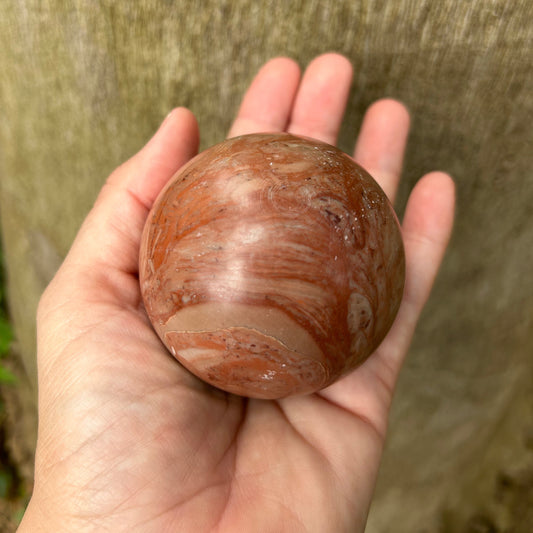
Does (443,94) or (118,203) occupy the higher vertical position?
(443,94)

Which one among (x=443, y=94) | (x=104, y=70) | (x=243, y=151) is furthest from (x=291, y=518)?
(x=104, y=70)

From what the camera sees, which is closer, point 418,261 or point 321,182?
point 321,182

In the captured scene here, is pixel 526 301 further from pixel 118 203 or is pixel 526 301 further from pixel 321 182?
pixel 118 203

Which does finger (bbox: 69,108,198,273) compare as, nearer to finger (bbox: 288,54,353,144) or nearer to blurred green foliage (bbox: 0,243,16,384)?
finger (bbox: 288,54,353,144)

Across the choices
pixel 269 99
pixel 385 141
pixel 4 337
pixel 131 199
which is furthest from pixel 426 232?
pixel 4 337

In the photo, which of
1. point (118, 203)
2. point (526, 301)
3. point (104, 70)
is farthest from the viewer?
point (526, 301)

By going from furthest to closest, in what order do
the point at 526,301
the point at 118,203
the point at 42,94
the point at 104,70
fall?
1. the point at 526,301
2. the point at 42,94
3. the point at 104,70
4. the point at 118,203

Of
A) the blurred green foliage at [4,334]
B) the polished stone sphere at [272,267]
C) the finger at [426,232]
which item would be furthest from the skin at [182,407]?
the blurred green foliage at [4,334]
